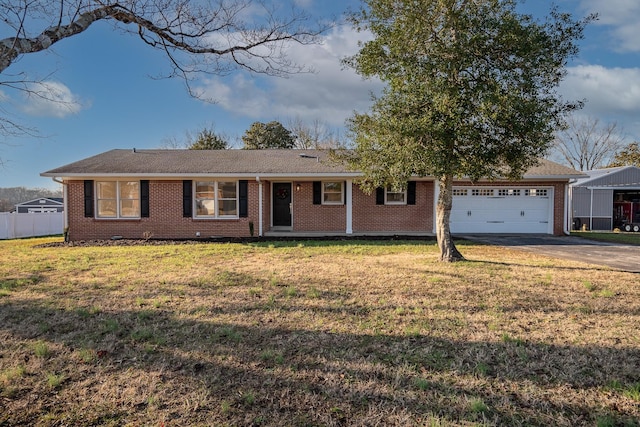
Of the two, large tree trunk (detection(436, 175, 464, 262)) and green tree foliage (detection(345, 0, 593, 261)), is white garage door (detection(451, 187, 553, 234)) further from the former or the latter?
green tree foliage (detection(345, 0, 593, 261))

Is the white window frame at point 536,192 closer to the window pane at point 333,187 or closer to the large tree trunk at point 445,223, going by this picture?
the window pane at point 333,187

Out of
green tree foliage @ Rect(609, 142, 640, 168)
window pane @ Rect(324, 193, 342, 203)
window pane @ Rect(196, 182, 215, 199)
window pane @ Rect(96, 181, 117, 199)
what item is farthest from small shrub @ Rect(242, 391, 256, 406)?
green tree foliage @ Rect(609, 142, 640, 168)

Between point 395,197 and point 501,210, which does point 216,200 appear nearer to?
point 395,197

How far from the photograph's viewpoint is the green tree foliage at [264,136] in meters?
29.1

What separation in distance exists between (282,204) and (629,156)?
110 feet

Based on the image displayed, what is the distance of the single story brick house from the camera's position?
13.5m

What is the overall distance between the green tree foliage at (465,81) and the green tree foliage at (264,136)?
2228cm

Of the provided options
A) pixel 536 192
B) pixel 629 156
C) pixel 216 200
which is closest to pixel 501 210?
pixel 536 192

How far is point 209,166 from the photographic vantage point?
14.0 metres

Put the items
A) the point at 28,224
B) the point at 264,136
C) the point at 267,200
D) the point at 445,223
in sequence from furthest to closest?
the point at 264,136, the point at 28,224, the point at 267,200, the point at 445,223

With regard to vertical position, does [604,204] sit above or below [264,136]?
below

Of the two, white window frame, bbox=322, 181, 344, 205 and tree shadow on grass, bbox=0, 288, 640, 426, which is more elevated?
white window frame, bbox=322, 181, 344, 205

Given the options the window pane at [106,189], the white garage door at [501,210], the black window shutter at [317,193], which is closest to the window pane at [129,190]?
the window pane at [106,189]

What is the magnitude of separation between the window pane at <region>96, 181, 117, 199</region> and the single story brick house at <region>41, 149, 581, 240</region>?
3 cm
